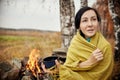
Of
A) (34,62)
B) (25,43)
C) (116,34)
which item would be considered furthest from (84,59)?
(25,43)

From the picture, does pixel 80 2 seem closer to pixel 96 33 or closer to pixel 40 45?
pixel 40 45

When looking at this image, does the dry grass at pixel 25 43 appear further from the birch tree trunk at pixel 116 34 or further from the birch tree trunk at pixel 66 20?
the birch tree trunk at pixel 116 34

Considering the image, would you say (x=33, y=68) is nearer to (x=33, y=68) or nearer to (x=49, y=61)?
(x=33, y=68)

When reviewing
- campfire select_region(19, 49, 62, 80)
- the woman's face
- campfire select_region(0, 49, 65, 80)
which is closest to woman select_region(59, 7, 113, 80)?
the woman's face

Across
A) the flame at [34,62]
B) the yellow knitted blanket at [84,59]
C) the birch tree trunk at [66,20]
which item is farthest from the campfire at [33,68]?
the yellow knitted blanket at [84,59]

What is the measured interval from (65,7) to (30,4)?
355 mm

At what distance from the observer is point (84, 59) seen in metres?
2.00

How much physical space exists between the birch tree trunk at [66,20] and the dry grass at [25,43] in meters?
0.07

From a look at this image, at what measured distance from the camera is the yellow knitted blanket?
6.37 feet

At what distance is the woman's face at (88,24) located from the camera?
2.00m

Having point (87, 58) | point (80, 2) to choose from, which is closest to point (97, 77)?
point (87, 58)

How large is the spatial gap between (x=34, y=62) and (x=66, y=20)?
0.47 metres

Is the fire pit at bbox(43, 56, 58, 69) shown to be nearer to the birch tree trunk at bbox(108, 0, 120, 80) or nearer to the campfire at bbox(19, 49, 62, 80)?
the campfire at bbox(19, 49, 62, 80)

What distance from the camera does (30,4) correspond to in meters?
2.92
